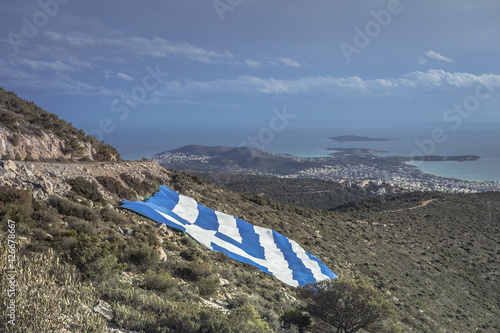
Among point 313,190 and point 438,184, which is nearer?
point 313,190

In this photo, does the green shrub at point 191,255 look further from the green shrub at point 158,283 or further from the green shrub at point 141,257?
the green shrub at point 158,283

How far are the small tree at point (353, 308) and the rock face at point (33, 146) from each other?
15708 millimetres

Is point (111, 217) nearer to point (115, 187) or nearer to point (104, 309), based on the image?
point (115, 187)

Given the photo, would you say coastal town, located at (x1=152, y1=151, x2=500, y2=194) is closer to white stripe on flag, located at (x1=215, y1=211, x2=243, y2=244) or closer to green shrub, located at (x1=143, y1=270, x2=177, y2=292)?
white stripe on flag, located at (x1=215, y1=211, x2=243, y2=244)

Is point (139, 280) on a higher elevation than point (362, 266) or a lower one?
higher

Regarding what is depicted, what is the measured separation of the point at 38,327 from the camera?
9.44 feet

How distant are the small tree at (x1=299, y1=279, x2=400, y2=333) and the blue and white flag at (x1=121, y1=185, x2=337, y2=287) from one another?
11.4 ft

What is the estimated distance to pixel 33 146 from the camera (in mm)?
16906

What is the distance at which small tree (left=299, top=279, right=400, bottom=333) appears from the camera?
22.7 ft

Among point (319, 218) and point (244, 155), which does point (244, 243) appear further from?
point (244, 155)

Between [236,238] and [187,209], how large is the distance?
3.01m

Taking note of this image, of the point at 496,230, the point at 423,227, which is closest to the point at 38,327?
the point at 423,227

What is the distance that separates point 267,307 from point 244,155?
103526 millimetres

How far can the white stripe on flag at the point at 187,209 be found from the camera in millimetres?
13694
